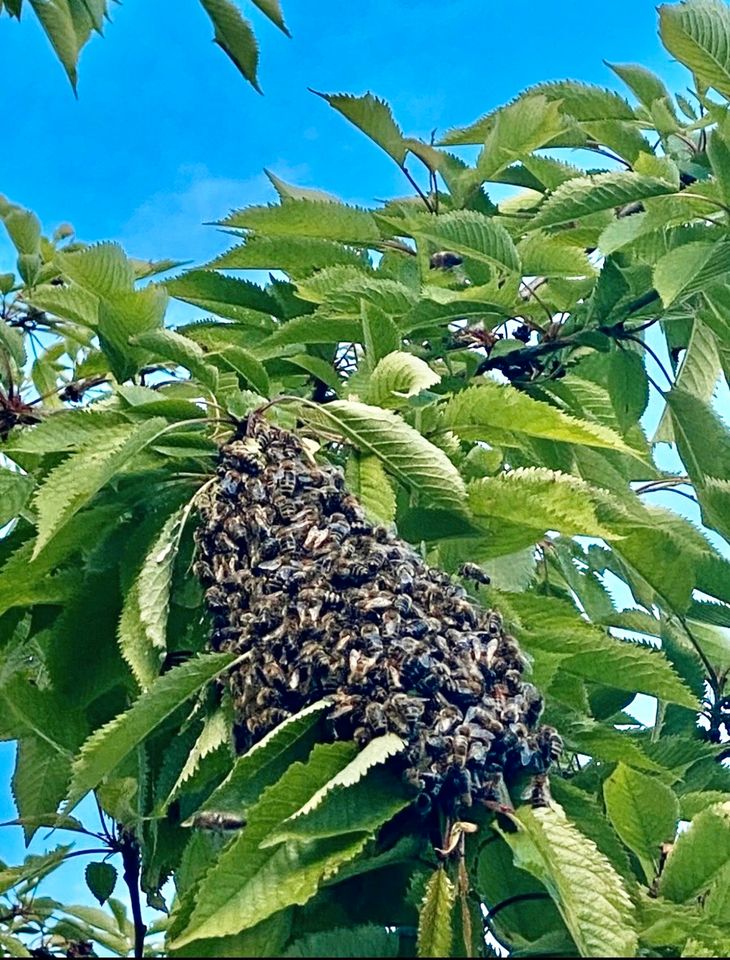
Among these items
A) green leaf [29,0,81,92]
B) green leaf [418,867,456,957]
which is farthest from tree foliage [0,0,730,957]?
green leaf [29,0,81,92]

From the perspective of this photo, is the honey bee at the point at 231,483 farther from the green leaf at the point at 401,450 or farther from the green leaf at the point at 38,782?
the green leaf at the point at 38,782

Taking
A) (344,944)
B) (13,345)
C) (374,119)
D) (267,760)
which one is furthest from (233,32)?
(344,944)

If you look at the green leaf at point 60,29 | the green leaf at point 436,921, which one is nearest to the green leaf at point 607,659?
the green leaf at point 436,921

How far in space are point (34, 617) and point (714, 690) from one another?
3.73 feet

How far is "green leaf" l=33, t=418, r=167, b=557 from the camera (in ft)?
4.26

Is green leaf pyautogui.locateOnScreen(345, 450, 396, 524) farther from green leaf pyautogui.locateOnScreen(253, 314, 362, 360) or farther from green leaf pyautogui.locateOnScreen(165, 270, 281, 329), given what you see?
green leaf pyautogui.locateOnScreen(165, 270, 281, 329)

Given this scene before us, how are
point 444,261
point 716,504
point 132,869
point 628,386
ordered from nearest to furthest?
1. point 716,504
2. point 628,386
3. point 132,869
4. point 444,261

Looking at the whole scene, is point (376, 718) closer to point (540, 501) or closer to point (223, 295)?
point (540, 501)

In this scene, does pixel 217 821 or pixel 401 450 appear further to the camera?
pixel 401 450

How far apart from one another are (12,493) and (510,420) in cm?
64

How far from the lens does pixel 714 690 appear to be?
2.02 meters

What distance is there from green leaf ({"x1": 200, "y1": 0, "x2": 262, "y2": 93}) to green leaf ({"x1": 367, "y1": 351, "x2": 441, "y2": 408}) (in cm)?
138

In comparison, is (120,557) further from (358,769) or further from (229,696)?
(358,769)

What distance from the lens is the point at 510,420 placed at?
1444mm
